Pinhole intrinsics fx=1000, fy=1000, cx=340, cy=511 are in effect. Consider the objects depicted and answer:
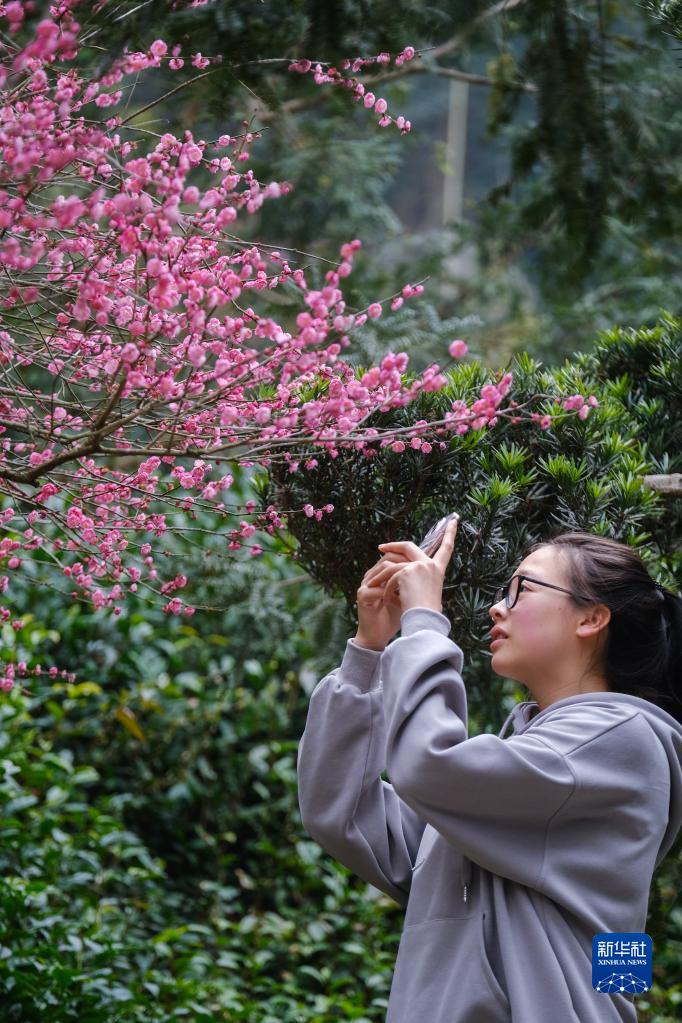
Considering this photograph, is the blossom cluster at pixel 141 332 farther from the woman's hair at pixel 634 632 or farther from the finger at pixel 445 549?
the woman's hair at pixel 634 632

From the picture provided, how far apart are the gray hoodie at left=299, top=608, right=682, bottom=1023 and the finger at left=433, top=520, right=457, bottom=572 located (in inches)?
3.8

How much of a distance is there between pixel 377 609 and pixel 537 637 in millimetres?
233

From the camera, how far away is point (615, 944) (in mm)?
1261

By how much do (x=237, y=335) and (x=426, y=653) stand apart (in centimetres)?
54

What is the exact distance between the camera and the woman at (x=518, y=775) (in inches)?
47.9

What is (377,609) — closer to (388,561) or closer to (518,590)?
(388,561)

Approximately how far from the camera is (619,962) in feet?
4.12

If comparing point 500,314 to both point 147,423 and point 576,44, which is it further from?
point 147,423

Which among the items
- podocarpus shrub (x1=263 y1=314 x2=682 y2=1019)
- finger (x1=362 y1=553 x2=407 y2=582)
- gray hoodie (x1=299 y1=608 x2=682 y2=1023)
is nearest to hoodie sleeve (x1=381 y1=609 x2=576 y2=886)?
gray hoodie (x1=299 y1=608 x2=682 y2=1023)

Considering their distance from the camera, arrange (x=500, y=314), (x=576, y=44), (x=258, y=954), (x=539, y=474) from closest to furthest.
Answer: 1. (x=539, y=474)
2. (x=576, y=44)
3. (x=258, y=954)
4. (x=500, y=314)

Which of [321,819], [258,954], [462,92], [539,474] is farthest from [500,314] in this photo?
[321,819]

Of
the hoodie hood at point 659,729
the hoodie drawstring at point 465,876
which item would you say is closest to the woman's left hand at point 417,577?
the hoodie hood at point 659,729

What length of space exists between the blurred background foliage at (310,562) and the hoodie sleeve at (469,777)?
1.86 ft

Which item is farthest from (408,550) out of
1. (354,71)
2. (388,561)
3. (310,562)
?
(354,71)
